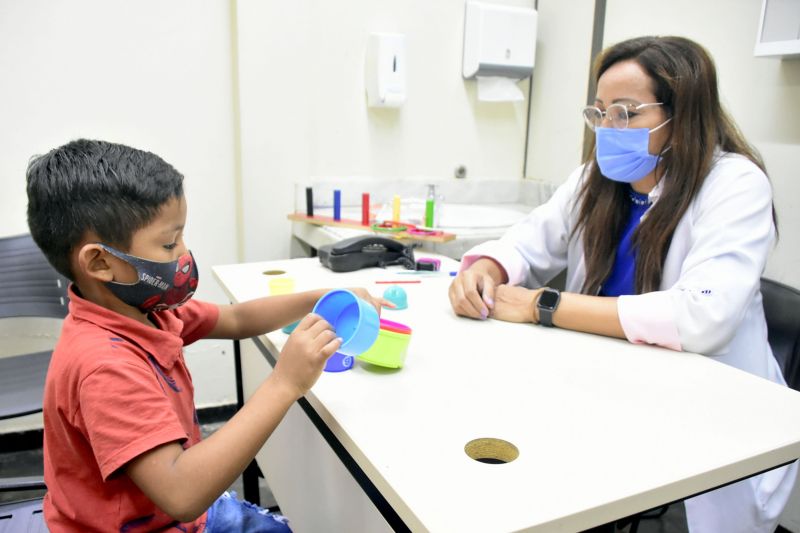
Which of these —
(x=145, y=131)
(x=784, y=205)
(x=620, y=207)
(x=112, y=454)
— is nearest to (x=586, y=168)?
(x=620, y=207)

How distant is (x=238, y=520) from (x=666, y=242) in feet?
3.20

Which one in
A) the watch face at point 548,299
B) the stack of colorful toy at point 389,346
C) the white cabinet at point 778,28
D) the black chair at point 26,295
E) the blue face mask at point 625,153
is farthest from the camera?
the black chair at point 26,295

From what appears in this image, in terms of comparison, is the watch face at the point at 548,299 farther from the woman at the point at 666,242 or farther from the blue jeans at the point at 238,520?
the blue jeans at the point at 238,520

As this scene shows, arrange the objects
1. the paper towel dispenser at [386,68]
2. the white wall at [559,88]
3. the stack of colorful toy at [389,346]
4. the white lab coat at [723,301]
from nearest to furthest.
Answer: the stack of colorful toy at [389,346] → the white lab coat at [723,301] → the paper towel dispenser at [386,68] → the white wall at [559,88]

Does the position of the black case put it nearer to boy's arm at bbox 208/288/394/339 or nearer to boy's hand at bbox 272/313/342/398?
boy's arm at bbox 208/288/394/339

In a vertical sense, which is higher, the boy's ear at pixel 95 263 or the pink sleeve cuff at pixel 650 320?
the boy's ear at pixel 95 263

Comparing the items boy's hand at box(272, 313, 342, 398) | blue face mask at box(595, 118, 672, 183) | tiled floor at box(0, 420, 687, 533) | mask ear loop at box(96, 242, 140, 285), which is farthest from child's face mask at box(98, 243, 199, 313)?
tiled floor at box(0, 420, 687, 533)

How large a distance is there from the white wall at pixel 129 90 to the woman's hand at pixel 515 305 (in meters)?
1.35

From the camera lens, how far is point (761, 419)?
0.73m

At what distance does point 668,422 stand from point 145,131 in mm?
1889

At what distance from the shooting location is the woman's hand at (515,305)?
109 cm

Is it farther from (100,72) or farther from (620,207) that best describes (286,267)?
(100,72)

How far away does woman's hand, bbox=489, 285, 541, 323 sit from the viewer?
109 centimetres

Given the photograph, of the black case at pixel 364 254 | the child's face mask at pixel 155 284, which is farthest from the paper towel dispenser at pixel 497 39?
the child's face mask at pixel 155 284
